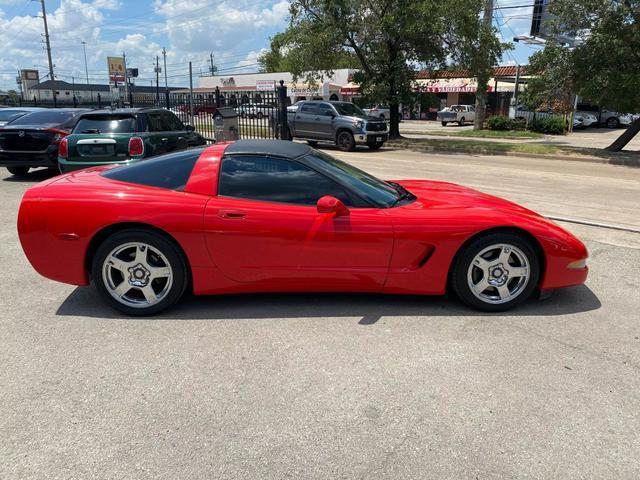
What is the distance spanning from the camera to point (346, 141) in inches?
749

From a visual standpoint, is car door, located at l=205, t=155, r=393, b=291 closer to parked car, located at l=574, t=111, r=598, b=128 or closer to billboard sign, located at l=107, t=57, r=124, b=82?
parked car, located at l=574, t=111, r=598, b=128

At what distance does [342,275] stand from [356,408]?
1289mm

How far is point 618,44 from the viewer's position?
15031 millimetres

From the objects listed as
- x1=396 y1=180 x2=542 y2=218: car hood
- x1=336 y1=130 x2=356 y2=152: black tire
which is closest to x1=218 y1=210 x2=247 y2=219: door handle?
x1=396 y1=180 x2=542 y2=218: car hood

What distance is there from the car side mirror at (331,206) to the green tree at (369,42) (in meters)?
17.4

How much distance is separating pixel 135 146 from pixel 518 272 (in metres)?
7.08

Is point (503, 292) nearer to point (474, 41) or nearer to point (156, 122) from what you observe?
point (156, 122)

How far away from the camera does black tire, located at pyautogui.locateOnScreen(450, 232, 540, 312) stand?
→ 3949 mm

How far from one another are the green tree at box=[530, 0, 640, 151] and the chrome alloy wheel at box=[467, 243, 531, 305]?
14.0 meters

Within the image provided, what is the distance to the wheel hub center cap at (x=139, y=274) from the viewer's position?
399 centimetres

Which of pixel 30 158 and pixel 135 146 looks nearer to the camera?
pixel 135 146

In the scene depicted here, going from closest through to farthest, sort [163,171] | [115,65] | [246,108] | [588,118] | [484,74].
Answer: [163,171], [246,108], [484,74], [588,118], [115,65]

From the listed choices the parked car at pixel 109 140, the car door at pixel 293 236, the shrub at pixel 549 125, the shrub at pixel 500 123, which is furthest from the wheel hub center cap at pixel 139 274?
the shrub at pixel 549 125

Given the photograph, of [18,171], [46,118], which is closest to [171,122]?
[46,118]
